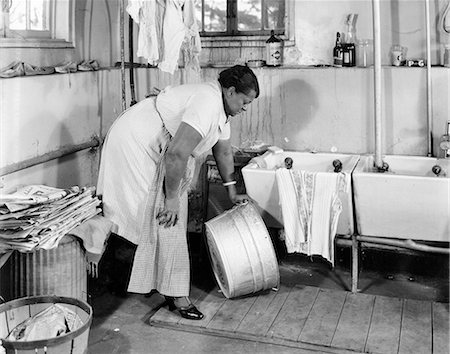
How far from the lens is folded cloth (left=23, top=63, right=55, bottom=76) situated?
12.8 ft

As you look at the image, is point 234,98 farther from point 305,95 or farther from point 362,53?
point 362,53

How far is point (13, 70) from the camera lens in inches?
148

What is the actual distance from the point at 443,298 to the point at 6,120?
292 cm

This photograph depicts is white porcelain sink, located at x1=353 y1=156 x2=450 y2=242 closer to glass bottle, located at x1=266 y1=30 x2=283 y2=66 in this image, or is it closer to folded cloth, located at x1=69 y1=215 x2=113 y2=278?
glass bottle, located at x1=266 y1=30 x2=283 y2=66

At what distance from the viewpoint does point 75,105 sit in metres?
4.41

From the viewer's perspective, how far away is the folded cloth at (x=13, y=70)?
145 inches

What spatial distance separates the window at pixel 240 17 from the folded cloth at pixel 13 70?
1574 millimetres

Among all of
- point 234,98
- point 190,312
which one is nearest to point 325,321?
point 190,312

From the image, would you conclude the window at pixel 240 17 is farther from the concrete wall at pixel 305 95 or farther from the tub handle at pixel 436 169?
the tub handle at pixel 436 169

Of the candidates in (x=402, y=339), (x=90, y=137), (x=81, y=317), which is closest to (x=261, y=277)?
(x=402, y=339)

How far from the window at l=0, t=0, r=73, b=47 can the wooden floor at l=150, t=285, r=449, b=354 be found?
1917mm

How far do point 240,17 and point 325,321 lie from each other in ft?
7.86

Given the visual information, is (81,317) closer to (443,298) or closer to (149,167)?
(149,167)

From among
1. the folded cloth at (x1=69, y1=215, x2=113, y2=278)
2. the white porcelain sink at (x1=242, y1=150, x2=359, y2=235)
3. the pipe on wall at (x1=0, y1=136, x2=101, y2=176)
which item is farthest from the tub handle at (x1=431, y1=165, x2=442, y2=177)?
the pipe on wall at (x1=0, y1=136, x2=101, y2=176)
